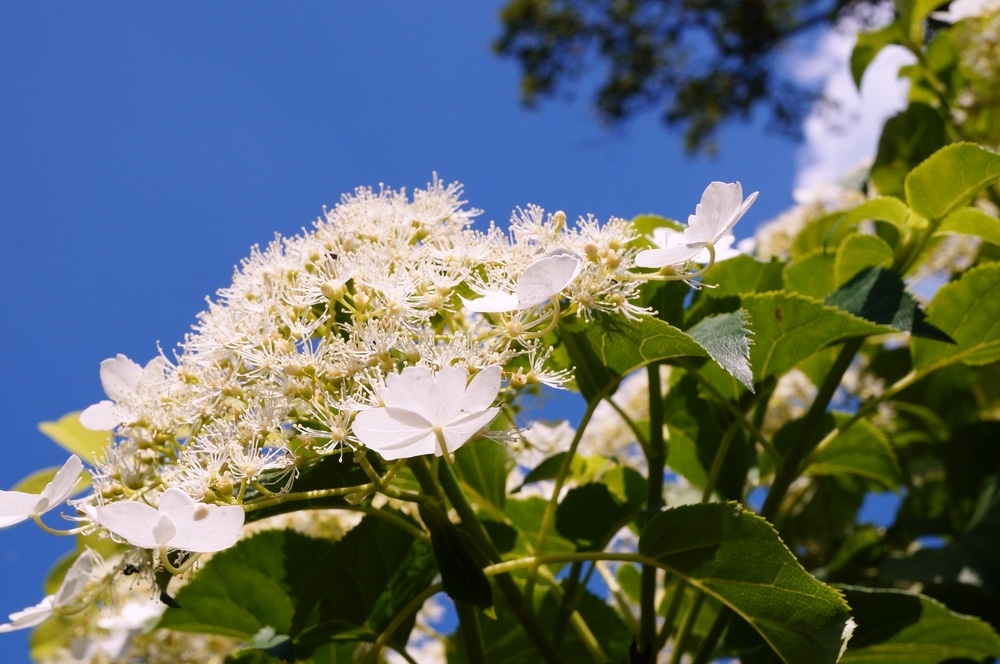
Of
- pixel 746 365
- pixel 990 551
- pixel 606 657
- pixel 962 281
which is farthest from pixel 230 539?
pixel 990 551

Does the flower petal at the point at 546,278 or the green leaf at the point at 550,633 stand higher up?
the flower petal at the point at 546,278

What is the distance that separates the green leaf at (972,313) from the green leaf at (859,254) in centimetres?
8

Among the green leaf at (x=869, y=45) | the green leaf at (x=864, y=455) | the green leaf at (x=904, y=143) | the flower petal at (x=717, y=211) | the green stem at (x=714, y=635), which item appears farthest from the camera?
the green leaf at (x=869, y=45)

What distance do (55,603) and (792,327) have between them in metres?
0.69

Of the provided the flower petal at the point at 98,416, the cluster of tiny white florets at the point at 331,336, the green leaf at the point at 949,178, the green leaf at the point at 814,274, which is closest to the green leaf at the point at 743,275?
the green leaf at the point at 814,274

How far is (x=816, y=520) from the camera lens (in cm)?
173

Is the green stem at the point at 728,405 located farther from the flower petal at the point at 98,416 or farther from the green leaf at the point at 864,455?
the flower petal at the point at 98,416

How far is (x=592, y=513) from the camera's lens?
37.1 inches

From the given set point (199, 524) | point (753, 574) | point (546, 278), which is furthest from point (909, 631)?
point (199, 524)

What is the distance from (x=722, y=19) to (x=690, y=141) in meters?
0.79

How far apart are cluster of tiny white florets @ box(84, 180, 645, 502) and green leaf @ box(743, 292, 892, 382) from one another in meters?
0.18

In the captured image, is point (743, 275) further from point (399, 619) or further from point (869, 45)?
point (869, 45)

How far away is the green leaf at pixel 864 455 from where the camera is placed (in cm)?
117

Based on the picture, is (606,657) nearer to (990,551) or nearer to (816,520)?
(990,551)
